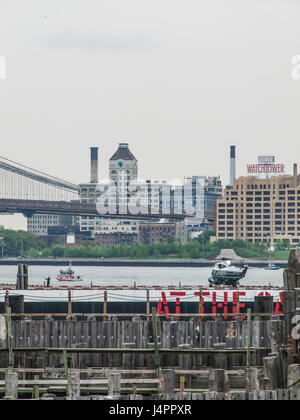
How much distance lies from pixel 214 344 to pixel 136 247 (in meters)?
143

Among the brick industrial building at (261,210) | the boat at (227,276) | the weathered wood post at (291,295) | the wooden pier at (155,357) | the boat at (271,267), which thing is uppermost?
the brick industrial building at (261,210)

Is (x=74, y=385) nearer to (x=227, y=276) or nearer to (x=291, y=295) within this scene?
(x=291, y=295)

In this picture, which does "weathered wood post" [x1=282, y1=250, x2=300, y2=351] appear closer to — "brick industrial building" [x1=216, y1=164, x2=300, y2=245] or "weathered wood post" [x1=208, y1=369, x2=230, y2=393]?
"weathered wood post" [x1=208, y1=369, x2=230, y2=393]

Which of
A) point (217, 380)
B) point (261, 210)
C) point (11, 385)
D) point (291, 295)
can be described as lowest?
point (217, 380)

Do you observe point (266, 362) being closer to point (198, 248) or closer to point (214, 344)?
point (214, 344)

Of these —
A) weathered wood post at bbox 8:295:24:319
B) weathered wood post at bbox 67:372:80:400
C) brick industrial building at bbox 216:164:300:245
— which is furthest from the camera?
brick industrial building at bbox 216:164:300:245

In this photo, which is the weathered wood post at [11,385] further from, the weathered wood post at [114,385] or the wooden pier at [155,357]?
the weathered wood post at [114,385]

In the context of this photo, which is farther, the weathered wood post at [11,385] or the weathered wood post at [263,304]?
the weathered wood post at [263,304]

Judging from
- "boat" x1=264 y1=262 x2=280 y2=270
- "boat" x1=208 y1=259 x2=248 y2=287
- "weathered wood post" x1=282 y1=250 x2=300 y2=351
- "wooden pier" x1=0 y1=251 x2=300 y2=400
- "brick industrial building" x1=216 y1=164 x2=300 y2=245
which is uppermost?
"brick industrial building" x1=216 y1=164 x2=300 y2=245

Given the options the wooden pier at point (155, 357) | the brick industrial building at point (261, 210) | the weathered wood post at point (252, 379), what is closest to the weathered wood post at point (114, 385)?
the wooden pier at point (155, 357)

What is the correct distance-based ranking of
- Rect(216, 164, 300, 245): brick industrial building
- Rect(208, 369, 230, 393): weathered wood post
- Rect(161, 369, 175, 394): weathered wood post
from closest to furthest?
Rect(161, 369, 175, 394): weathered wood post < Rect(208, 369, 230, 393): weathered wood post < Rect(216, 164, 300, 245): brick industrial building

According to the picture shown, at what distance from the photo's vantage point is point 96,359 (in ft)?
63.2

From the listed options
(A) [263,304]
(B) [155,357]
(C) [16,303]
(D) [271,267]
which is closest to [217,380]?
(B) [155,357]

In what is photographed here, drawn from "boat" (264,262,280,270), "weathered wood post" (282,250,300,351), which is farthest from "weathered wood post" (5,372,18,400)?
"boat" (264,262,280,270)
